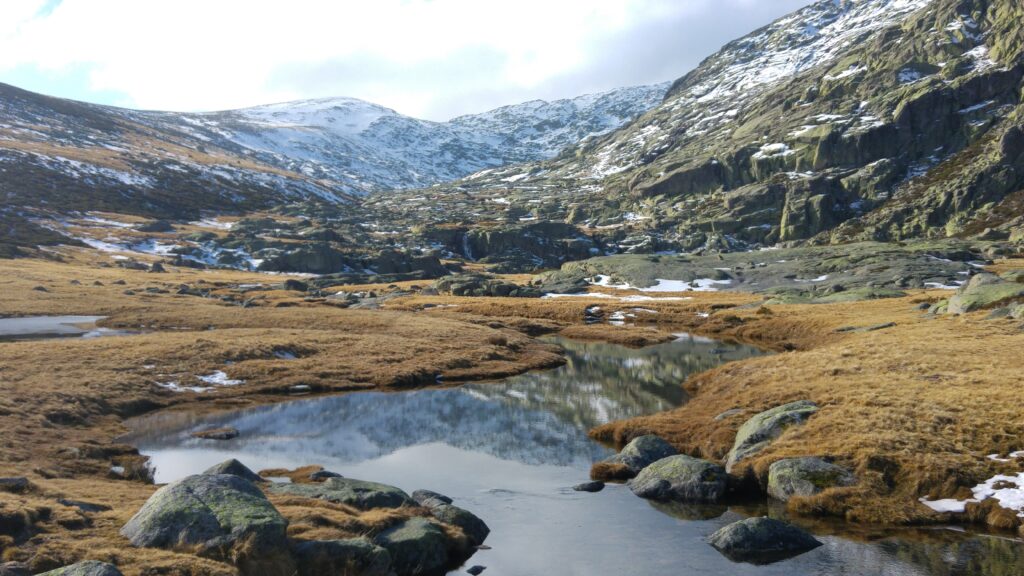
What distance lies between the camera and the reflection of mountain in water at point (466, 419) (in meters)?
33.9

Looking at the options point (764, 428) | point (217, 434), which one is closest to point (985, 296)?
point (764, 428)

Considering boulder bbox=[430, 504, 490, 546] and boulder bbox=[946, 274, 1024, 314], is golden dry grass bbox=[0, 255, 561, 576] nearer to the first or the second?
boulder bbox=[430, 504, 490, 546]

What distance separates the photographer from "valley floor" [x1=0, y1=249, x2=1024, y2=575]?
2181cm

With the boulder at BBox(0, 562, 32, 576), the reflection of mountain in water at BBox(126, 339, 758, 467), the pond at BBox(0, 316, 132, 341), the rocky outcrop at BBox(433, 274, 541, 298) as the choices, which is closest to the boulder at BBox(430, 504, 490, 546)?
the reflection of mountain in water at BBox(126, 339, 758, 467)

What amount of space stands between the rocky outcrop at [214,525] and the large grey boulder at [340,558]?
1.66ft

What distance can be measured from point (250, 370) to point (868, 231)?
177553 millimetres

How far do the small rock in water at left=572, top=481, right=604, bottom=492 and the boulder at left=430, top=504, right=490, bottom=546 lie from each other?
570 cm

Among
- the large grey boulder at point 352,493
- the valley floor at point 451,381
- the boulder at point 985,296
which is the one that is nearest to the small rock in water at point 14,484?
the valley floor at point 451,381

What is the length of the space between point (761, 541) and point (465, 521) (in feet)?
33.1

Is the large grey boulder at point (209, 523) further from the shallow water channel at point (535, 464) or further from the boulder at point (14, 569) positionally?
the shallow water channel at point (535, 464)

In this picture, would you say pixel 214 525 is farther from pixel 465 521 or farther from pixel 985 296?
pixel 985 296

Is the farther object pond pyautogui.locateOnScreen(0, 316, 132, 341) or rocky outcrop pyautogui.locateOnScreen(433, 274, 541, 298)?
rocky outcrop pyautogui.locateOnScreen(433, 274, 541, 298)

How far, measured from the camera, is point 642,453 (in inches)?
1172

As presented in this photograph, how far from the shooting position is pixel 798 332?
71812 mm
